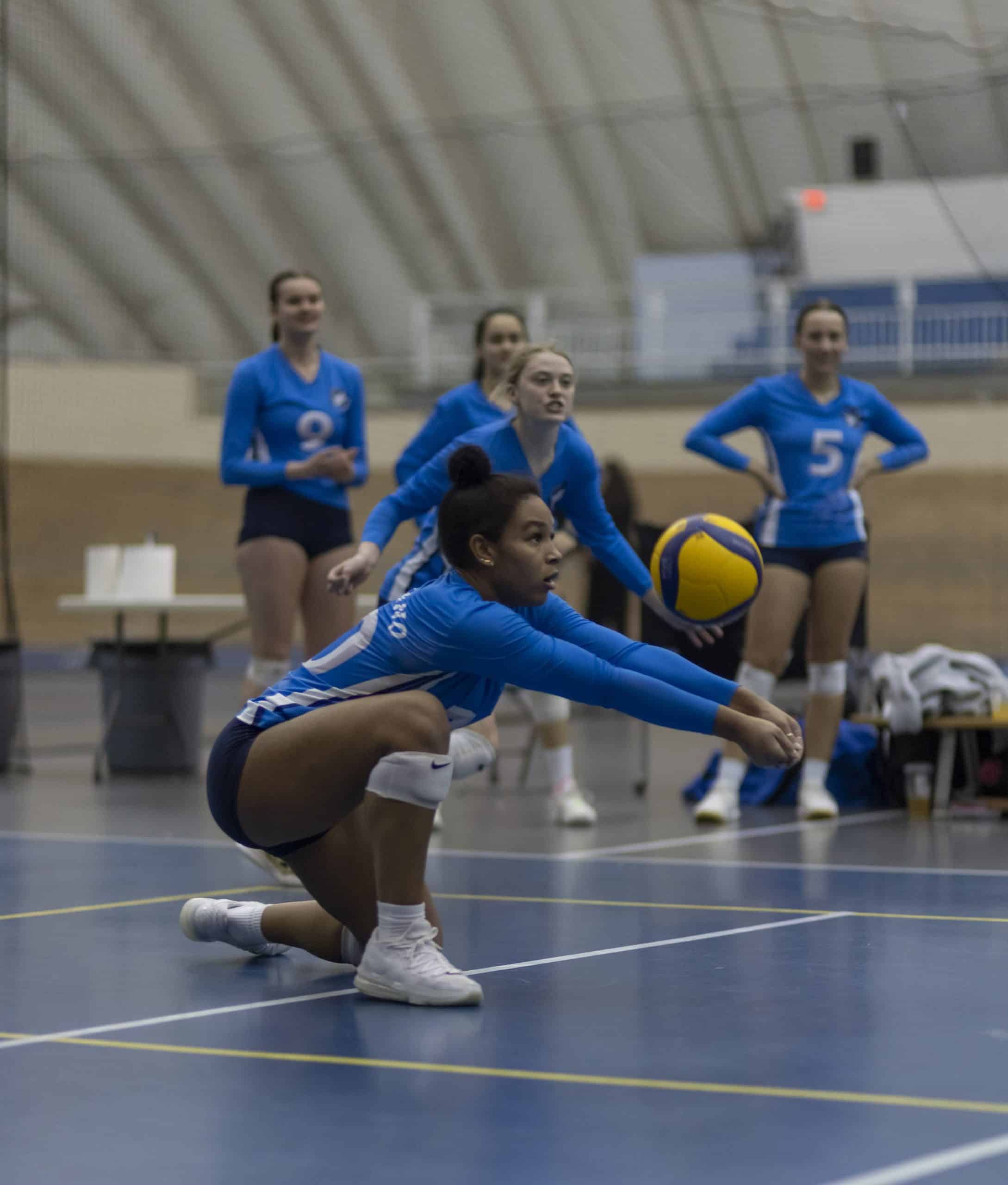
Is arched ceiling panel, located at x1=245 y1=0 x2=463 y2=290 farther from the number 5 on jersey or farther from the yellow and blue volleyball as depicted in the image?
the yellow and blue volleyball

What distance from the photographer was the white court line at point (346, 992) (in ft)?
9.04

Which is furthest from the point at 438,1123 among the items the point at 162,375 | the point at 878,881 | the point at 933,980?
the point at 162,375

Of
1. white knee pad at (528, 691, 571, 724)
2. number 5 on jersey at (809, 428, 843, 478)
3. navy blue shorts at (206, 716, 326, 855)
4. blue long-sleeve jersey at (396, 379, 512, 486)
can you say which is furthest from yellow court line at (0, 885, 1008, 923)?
number 5 on jersey at (809, 428, 843, 478)

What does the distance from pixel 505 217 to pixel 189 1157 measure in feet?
62.3

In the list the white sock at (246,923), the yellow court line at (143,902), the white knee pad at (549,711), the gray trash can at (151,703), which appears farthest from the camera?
the gray trash can at (151,703)

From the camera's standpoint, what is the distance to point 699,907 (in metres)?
4.10

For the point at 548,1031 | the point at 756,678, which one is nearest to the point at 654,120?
the point at 756,678

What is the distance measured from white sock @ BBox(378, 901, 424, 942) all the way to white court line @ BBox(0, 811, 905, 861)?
6.59ft

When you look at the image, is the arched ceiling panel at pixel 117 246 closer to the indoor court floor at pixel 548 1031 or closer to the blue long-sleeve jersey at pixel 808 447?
the blue long-sleeve jersey at pixel 808 447

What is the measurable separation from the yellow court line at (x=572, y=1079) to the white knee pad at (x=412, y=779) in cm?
46

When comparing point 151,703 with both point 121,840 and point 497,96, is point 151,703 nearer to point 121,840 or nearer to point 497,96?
point 121,840

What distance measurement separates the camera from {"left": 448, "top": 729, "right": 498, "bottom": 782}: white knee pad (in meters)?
3.87

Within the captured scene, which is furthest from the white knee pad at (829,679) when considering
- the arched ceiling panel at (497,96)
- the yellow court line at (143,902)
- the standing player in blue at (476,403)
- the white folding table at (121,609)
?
the arched ceiling panel at (497,96)

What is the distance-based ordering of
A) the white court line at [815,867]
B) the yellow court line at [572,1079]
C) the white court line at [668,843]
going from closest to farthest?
1. the yellow court line at [572,1079]
2. the white court line at [815,867]
3. the white court line at [668,843]
